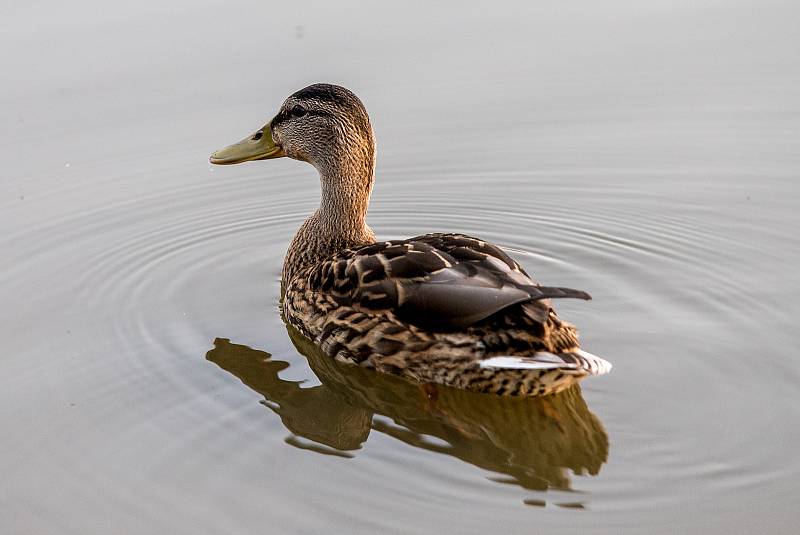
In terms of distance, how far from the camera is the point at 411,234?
808 cm

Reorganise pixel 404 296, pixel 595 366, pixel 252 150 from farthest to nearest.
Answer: pixel 252 150
pixel 404 296
pixel 595 366

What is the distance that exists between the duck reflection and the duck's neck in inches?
40.9

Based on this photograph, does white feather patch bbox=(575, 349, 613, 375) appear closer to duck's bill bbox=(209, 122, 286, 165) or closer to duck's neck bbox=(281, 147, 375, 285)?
duck's neck bbox=(281, 147, 375, 285)

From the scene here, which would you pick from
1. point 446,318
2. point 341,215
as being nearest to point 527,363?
point 446,318

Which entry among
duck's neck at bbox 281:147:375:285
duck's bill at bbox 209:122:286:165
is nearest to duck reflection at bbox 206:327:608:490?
duck's neck at bbox 281:147:375:285

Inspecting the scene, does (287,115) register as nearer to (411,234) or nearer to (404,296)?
(411,234)

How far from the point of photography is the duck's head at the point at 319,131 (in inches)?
287

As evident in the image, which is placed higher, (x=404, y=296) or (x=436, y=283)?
(x=436, y=283)

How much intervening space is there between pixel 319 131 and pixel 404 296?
1859 mm

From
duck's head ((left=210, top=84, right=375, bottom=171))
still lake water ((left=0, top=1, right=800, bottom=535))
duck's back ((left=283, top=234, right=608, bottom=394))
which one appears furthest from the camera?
duck's head ((left=210, top=84, right=375, bottom=171))

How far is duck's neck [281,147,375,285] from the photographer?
730 centimetres

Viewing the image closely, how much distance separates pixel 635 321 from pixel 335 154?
2254 millimetres

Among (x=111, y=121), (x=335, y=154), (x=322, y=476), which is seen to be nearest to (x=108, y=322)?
(x=335, y=154)

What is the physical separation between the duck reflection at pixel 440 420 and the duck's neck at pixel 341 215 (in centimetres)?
104
